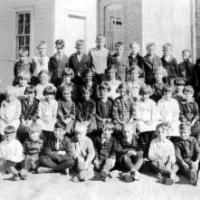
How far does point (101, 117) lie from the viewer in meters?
7.69

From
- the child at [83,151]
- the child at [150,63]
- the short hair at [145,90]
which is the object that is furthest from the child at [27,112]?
the child at [150,63]

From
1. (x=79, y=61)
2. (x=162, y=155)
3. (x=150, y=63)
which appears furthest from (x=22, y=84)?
(x=162, y=155)

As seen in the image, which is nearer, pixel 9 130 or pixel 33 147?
pixel 9 130

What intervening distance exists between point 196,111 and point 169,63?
1.52 meters

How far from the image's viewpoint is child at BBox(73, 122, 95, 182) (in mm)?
6730

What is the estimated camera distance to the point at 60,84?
8422mm

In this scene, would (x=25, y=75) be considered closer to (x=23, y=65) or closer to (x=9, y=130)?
(x=23, y=65)

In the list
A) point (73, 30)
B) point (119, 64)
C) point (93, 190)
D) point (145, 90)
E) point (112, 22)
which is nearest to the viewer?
point (93, 190)

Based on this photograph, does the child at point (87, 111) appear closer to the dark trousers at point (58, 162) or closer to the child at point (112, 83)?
the child at point (112, 83)

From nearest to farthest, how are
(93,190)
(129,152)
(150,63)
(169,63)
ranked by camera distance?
(93,190)
(129,152)
(150,63)
(169,63)

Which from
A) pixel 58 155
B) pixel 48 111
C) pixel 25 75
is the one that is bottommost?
pixel 58 155

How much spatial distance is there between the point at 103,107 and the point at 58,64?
1.58m

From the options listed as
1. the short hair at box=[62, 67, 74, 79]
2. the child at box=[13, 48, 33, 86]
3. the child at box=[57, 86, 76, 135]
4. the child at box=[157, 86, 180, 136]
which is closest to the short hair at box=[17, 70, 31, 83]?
the child at box=[13, 48, 33, 86]

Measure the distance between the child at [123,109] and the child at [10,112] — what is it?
1.75 meters
